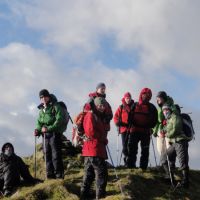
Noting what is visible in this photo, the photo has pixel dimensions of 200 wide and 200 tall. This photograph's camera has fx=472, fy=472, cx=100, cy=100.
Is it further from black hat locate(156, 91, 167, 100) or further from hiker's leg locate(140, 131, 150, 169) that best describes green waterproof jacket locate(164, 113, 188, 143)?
hiker's leg locate(140, 131, 150, 169)

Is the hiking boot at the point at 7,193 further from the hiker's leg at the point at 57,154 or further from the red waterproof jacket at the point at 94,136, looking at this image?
the red waterproof jacket at the point at 94,136

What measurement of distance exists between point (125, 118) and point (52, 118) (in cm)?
277

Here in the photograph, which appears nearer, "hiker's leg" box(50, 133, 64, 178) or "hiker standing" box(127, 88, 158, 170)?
"hiker's leg" box(50, 133, 64, 178)

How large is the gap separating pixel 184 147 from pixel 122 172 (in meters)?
2.26

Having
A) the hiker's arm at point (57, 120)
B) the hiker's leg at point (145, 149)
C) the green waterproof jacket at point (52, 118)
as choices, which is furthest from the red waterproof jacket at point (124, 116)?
the hiker's arm at point (57, 120)

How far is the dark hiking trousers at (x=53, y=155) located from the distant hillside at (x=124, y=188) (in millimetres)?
409

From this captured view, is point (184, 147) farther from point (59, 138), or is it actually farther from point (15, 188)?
point (15, 188)

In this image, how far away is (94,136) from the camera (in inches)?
515

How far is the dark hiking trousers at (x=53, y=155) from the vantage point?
49.3ft

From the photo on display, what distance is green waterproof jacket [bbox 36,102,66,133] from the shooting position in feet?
49.5

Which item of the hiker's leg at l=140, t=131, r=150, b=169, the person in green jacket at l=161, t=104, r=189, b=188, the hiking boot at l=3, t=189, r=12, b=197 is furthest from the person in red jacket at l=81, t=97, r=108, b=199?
the hiker's leg at l=140, t=131, r=150, b=169

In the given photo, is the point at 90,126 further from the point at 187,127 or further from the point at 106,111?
the point at 187,127

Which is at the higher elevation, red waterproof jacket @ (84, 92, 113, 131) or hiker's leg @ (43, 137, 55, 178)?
red waterproof jacket @ (84, 92, 113, 131)

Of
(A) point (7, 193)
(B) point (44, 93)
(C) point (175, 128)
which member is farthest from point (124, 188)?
(B) point (44, 93)
